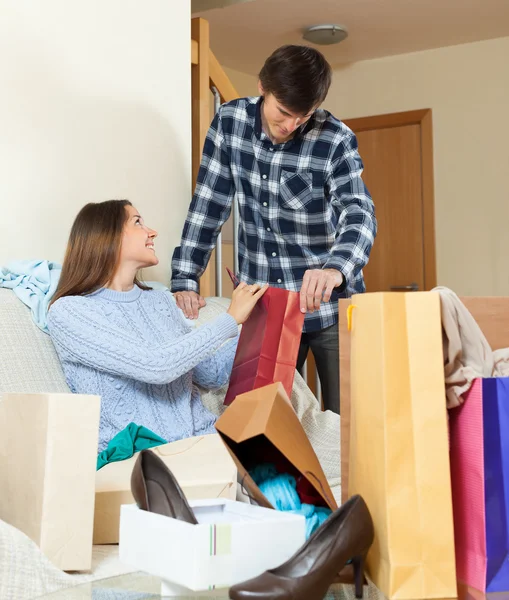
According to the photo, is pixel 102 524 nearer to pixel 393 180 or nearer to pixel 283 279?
pixel 283 279

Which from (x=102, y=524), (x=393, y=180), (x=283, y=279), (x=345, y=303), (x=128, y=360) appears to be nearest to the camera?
(x=345, y=303)

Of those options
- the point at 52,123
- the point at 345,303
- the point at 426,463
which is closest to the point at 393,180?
the point at 52,123

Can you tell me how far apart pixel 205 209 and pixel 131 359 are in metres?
0.75

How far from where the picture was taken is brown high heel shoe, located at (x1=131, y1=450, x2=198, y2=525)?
776 mm

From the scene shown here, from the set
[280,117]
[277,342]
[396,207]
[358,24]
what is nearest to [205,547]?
[277,342]

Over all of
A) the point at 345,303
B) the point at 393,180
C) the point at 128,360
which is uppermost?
the point at 393,180

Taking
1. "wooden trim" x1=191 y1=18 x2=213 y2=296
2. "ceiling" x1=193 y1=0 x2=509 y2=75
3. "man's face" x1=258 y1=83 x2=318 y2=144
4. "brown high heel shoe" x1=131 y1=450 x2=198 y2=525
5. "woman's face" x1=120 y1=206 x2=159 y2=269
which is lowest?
"brown high heel shoe" x1=131 y1=450 x2=198 y2=525

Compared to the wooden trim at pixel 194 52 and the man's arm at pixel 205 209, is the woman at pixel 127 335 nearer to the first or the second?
the man's arm at pixel 205 209

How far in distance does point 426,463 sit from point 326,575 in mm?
148

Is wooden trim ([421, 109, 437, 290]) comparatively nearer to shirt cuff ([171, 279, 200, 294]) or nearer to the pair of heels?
shirt cuff ([171, 279, 200, 294])

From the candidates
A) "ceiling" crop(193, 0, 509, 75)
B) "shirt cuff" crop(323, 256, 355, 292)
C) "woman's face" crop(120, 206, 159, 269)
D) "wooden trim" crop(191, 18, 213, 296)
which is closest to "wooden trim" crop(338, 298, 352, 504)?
"shirt cuff" crop(323, 256, 355, 292)

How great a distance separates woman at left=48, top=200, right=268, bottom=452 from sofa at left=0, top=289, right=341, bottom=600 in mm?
51

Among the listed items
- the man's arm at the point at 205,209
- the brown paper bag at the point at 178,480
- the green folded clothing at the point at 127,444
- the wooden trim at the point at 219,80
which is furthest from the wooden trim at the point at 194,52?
the brown paper bag at the point at 178,480

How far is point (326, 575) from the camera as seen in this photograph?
0.68m
